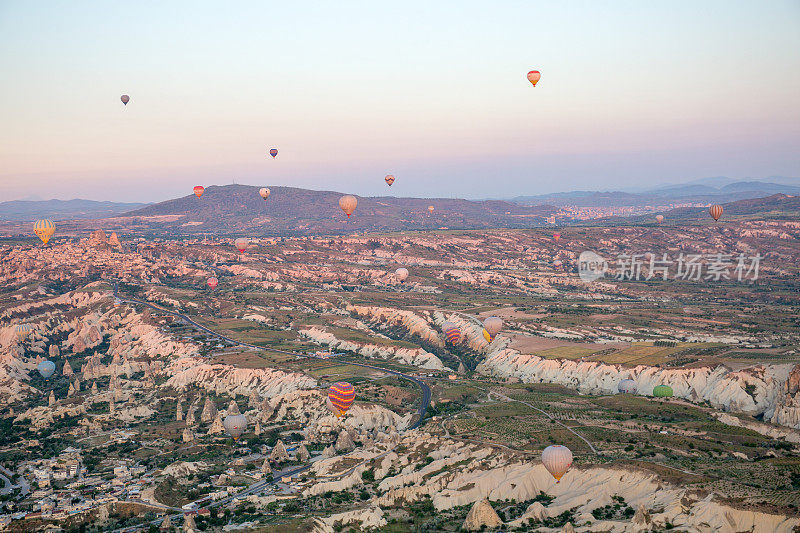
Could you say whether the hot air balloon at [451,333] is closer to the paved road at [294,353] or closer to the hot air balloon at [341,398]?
the paved road at [294,353]

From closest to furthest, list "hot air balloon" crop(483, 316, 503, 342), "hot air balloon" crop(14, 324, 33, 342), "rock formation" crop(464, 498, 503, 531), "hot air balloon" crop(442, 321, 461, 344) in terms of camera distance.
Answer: "rock formation" crop(464, 498, 503, 531) → "hot air balloon" crop(483, 316, 503, 342) → "hot air balloon" crop(14, 324, 33, 342) → "hot air balloon" crop(442, 321, 461, 344)

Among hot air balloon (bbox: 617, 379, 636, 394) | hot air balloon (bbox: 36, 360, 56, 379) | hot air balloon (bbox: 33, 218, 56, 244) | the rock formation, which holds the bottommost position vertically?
hot air balloon (bbox: 36, 360, 56, 379)

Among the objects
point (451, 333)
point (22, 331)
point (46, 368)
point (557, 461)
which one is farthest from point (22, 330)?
point (557, 461)

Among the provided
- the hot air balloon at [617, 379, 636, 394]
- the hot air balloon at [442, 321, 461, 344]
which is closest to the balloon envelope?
the hot air balloon at [442, 321, 461, 344]

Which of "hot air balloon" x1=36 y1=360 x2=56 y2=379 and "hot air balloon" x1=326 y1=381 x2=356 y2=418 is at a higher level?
"hot air balloon" x1=326 y1=381 x2=356 y2=418

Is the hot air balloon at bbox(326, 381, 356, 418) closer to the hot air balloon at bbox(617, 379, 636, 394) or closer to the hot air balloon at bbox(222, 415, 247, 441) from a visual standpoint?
the hot air balloon at bbox(222, 415, 247, 441)
